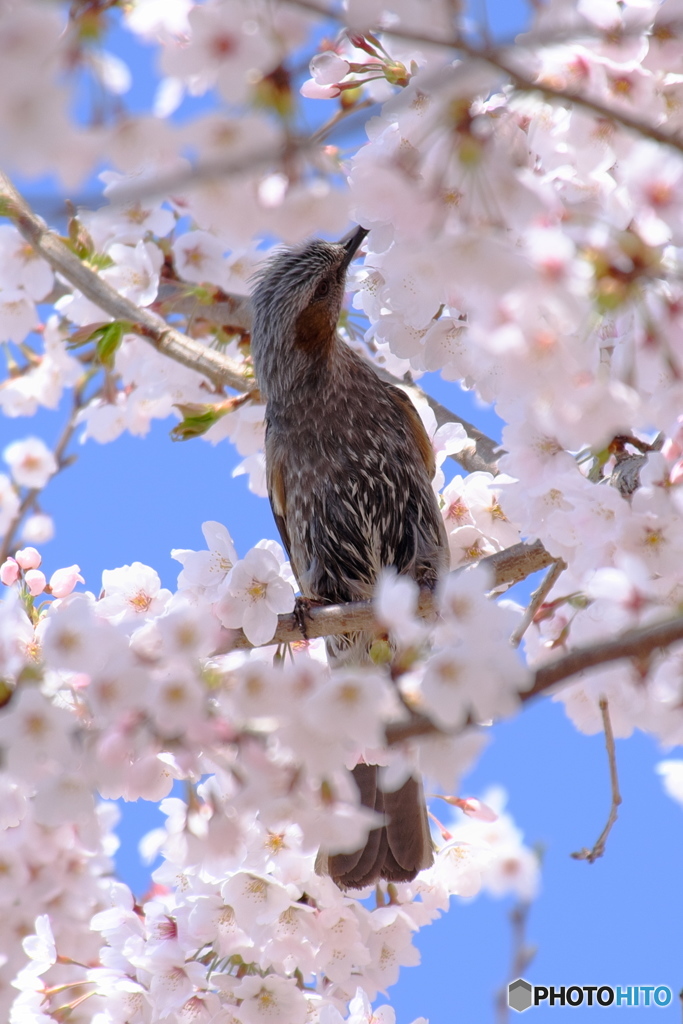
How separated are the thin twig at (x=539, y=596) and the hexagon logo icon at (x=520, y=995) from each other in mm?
1311

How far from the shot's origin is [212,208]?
1.19 metres

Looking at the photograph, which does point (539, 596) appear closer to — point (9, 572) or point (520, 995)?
point (9, 572)

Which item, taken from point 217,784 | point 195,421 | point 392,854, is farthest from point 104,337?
point 392,854

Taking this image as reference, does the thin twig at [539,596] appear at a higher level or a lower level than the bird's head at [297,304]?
lower

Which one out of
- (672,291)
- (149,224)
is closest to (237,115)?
(672,291)

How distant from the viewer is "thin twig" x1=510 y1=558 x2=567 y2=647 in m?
1.96

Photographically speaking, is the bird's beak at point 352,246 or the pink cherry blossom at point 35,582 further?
the bird's beak at point 352,246

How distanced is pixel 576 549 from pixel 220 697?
→ 0.79 m

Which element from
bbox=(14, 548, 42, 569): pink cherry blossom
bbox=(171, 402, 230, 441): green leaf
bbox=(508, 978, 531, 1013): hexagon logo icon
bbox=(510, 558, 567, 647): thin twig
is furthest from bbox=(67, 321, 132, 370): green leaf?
bbox=(508, 978, 531, 1013): hexagon logo icon

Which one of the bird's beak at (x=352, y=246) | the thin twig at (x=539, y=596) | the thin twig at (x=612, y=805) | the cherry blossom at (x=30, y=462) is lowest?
the cherry blossom at (x=30, y=462)

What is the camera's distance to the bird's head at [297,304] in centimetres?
320

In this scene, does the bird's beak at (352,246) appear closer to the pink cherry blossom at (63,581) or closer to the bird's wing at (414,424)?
the bird's wing at (414,424)

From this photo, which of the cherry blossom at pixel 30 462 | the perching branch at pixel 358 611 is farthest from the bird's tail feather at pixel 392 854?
the cherry blossom at pixel 30 462

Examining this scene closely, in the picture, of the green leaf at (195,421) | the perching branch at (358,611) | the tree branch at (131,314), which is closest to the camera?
the perching branch at (358,611)
